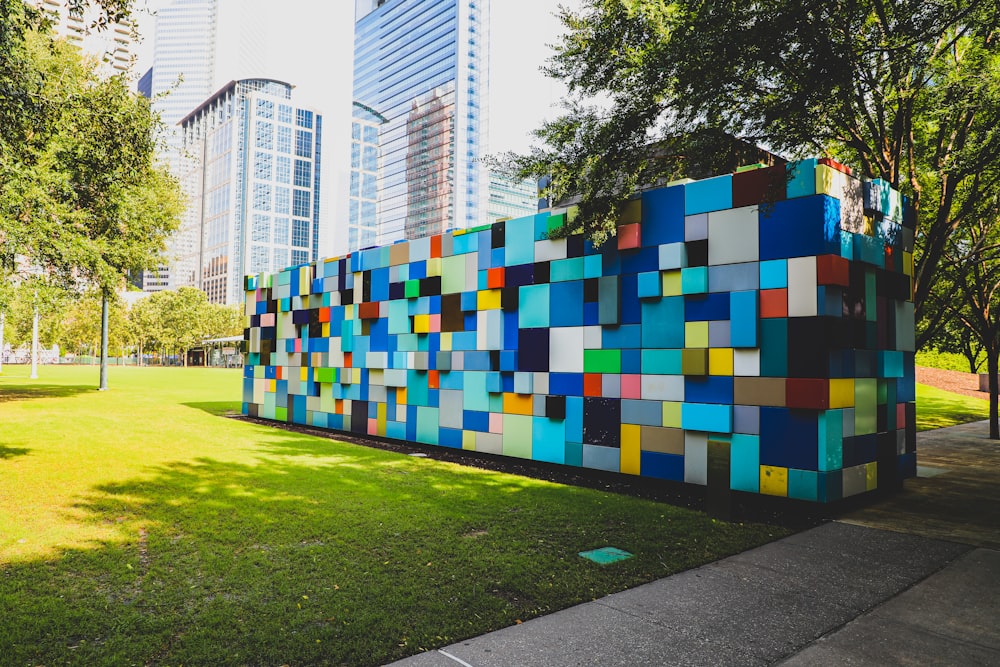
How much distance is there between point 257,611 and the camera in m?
4.65

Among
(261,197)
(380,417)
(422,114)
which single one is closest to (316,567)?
(380,417)

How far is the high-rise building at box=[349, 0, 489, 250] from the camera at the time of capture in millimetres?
145375

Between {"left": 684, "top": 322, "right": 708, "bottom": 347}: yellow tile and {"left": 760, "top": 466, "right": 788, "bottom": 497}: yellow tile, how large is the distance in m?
2.03

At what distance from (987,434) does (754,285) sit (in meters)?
16.4

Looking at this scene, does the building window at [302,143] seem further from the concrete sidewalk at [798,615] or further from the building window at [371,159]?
the concrete sidewalk at [798,615]

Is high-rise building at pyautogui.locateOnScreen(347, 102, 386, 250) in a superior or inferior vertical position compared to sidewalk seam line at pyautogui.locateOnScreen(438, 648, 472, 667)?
superior

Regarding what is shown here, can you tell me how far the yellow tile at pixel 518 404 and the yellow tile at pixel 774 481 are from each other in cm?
467

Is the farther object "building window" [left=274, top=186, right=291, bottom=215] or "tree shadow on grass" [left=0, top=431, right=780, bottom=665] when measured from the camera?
"building window" [left=274, top=186, right=291, bottom=215]

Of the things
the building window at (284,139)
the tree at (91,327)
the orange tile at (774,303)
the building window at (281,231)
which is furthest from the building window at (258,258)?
the orange tile at (774,303)

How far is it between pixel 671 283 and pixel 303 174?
181345mm

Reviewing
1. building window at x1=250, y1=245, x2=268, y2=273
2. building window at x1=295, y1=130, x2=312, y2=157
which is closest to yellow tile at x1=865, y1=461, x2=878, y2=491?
building window at x1=250, y1=245, x2=268, y2=273

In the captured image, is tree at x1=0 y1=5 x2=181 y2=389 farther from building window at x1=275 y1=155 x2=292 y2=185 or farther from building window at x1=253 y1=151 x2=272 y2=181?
building window at x1=275 y1=155 x2=292 y2=185

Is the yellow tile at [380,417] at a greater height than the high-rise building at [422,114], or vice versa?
the high-rise building at [422,114]

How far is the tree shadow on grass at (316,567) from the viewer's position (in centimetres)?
415
